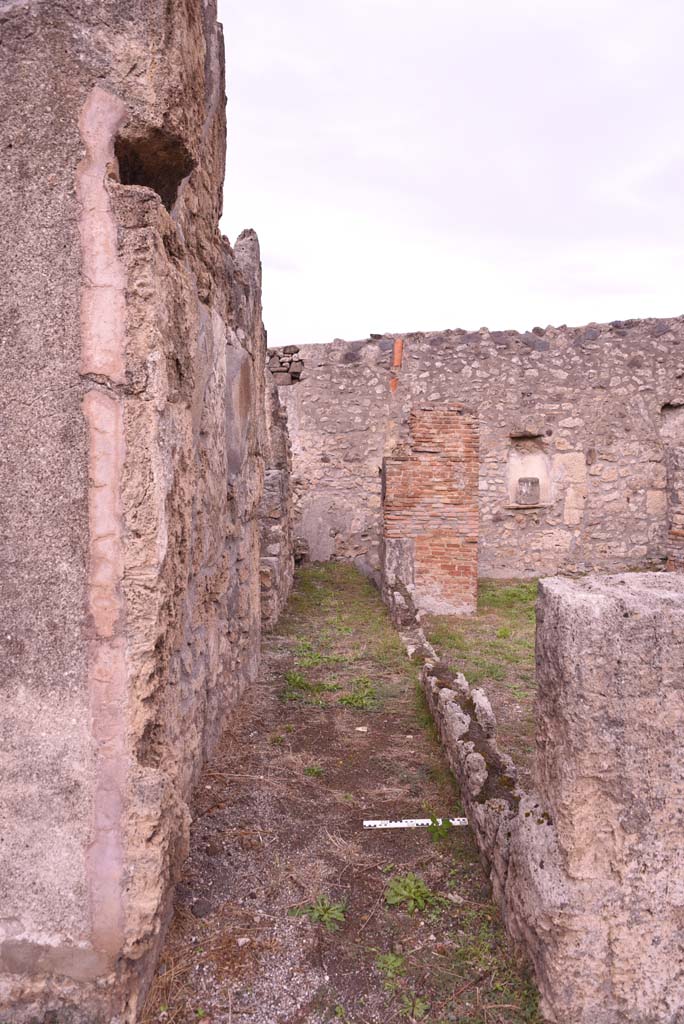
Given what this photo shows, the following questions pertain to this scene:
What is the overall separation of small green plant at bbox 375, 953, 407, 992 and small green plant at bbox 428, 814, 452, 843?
28.4 inches

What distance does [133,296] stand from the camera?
1769 mm

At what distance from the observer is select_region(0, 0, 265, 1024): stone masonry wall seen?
5.78 ft

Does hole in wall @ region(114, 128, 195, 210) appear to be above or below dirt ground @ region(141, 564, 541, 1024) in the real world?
above

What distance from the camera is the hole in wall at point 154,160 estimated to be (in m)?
1.81

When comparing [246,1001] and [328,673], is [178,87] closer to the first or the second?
[246,1001]

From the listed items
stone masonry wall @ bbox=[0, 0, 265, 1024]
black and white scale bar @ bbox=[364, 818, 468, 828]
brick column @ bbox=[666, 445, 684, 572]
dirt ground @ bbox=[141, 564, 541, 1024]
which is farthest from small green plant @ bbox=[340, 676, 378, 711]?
brick column @ bbox=[666, 445, 684, 572]

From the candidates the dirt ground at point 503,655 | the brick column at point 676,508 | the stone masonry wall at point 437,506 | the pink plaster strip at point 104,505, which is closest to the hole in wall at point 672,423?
the brick column at point 676,508

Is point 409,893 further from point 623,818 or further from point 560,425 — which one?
point 560,425

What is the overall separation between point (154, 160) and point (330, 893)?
2453 mm

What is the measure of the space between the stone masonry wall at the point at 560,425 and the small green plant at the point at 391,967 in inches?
351

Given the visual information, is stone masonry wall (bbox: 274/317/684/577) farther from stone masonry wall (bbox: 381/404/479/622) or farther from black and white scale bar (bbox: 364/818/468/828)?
black and white scale bar (bbox: 364/818/468/828)

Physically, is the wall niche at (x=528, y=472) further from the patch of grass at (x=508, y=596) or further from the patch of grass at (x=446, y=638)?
the patch of grass at (x=446, y=638)

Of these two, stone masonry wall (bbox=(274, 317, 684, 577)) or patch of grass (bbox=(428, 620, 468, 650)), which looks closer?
patch of grass (bbox=(428, 620, 468, 650))

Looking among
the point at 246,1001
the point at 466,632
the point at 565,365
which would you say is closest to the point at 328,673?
the point at 466,632
